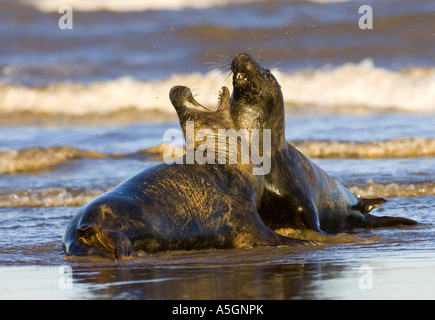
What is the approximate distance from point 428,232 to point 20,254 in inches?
142

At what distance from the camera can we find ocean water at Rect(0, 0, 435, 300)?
6.11 metres

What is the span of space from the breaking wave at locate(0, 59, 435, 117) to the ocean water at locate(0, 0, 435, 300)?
6 centimetres

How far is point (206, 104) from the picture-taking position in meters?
21.3

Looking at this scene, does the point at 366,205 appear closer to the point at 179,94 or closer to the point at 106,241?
the point at 179,94

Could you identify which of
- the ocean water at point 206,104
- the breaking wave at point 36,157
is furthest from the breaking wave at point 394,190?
the breaking wave at point 36,157

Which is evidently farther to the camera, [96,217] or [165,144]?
[165,144]

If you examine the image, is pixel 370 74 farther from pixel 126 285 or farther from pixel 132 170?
pixel 126 285

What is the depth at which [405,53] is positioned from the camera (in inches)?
960

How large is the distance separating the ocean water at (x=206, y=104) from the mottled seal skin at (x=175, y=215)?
0.16 meters

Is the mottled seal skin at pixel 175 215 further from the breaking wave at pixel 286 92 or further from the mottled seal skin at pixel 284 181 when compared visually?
the breaking wave at pixel 286 92

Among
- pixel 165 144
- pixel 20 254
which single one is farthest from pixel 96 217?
pixel 165 144

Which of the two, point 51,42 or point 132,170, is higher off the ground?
point 51,42
